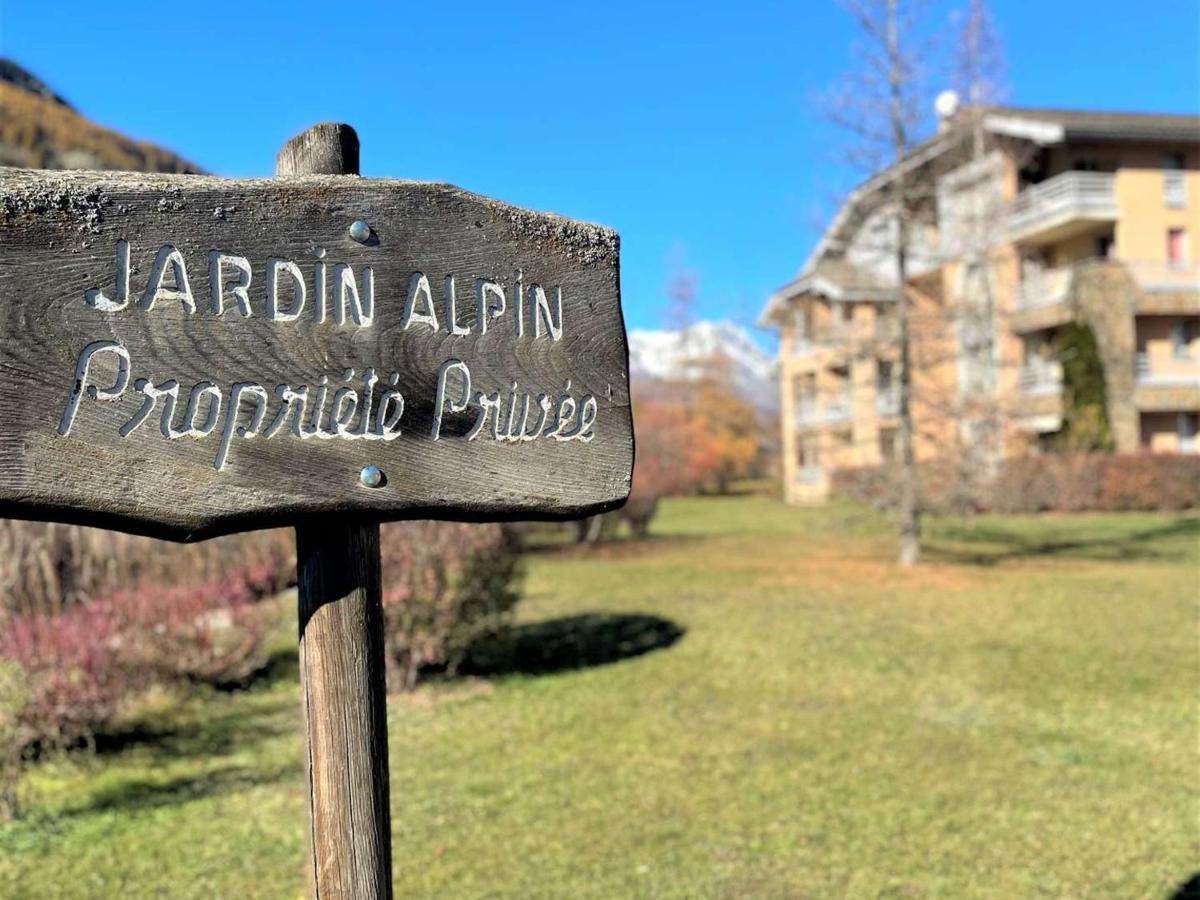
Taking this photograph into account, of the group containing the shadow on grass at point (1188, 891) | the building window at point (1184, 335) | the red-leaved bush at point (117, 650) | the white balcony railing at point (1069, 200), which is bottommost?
the shadow on grass at point (1188, 891)

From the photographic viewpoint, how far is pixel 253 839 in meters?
4.57

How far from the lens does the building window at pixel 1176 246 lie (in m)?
27.8

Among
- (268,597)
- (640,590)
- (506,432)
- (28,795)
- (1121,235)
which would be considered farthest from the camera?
(1121,235)

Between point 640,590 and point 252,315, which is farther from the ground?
point 252,315

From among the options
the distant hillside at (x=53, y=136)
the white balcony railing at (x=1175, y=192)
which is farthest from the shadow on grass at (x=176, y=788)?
the white balcony railing at (x=1175, y=192)

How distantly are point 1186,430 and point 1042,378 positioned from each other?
4.57 m

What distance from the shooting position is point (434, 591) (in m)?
7.47

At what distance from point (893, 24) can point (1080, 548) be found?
9224mm

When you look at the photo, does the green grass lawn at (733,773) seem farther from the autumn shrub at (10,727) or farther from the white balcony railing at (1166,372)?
the white balcony railing at (1166,372)

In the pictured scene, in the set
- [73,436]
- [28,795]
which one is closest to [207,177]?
[73,436]

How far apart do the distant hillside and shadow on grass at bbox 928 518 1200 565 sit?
12544mm

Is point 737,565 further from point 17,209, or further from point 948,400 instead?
point 17,209

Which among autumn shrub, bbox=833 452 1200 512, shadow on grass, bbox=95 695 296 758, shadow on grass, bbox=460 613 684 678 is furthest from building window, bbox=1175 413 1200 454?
shadow on grass, bbox=95 695 296 758

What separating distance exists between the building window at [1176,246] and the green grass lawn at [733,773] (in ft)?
69.5
